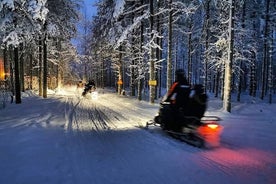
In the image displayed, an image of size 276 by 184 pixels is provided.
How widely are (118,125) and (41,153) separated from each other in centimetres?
570

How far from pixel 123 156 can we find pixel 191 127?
293cm

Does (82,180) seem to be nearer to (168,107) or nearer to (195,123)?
(195,123)

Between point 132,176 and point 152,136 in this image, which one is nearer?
point 132,176

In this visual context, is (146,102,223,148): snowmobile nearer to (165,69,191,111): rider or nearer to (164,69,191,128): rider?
(164,69,191,128): rider

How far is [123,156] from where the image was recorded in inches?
366

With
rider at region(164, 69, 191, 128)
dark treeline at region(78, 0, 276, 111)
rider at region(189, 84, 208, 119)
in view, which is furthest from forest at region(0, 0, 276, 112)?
rider at region(189, 84, 208, 119)

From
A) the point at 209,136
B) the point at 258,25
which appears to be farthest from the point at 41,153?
the point at 258,25

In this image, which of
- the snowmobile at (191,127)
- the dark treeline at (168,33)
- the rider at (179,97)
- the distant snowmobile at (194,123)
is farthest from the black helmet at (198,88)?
the dark treeline at (168,33)

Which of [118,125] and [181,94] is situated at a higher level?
[181,94]

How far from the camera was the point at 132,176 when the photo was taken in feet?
24.6

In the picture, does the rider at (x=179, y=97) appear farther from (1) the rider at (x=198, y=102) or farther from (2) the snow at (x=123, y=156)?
(2) the snow at (x=123, y=156)

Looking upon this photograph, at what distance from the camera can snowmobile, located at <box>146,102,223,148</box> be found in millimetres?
10844

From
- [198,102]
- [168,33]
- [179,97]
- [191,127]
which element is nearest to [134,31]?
[168,33]

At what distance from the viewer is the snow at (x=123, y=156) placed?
7461mm
